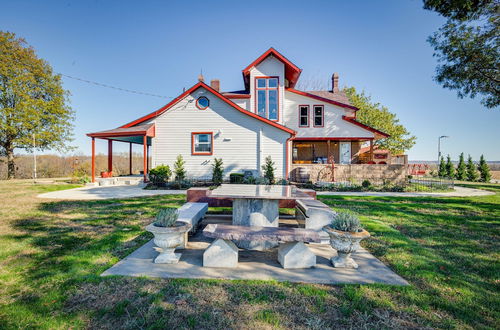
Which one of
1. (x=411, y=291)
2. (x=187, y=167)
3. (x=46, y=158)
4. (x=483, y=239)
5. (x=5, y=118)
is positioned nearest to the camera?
(x=411, y=291)

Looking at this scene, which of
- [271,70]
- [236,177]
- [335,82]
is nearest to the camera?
[236,177]

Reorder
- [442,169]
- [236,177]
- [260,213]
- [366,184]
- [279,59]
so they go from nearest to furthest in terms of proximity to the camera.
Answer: [260,213] < [236,177] < [366,184] < [279,59] < [442,169]

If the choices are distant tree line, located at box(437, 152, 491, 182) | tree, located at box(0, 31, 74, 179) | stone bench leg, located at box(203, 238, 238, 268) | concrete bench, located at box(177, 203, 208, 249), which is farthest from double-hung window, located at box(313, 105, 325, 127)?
tree, located at box(0, 31, 74, 179)

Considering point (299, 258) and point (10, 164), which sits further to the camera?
point (10, 164)

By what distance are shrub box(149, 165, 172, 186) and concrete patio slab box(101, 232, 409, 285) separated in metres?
9.96

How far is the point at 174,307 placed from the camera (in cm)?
262

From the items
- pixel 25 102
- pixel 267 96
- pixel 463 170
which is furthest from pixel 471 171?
pixel 25 102

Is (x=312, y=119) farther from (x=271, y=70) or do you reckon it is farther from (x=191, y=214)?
(x=191, y=214)

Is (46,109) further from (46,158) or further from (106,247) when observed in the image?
(106,247)

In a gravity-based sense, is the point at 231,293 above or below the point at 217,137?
below

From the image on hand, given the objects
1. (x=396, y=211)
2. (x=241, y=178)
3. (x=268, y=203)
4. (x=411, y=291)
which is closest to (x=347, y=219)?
(x=411, y=291)

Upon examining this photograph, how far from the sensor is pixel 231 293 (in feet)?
9.64

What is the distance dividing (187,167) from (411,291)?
43.6 feet

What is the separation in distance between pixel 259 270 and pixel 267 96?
605 inches
